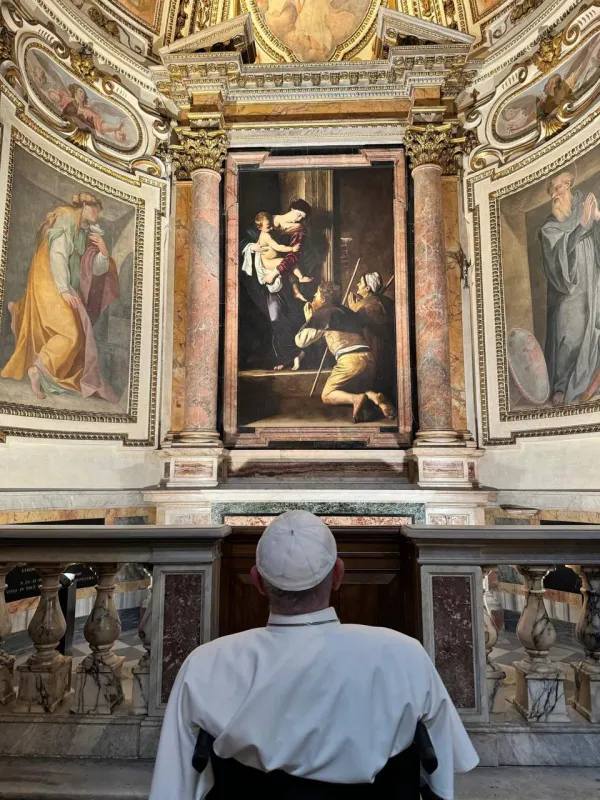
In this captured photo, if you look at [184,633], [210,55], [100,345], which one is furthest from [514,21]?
[184,633]

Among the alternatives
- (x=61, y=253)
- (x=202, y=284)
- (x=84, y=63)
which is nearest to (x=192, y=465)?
(x=202, y=284)

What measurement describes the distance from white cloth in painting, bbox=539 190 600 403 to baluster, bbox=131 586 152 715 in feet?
18.9

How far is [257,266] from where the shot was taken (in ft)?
26.8

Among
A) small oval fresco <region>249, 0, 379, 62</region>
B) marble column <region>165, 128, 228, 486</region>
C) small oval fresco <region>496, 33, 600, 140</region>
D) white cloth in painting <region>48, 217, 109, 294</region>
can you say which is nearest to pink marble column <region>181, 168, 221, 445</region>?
marble column <region>165, 128, 228, 486</region>

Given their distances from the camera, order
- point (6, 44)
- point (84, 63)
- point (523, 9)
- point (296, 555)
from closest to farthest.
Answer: point (296, 555)
point (6, 44)
point (84, 63)
point (523, 9)

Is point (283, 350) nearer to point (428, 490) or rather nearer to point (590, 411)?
point (428, 490)

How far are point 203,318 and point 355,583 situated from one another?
528cm

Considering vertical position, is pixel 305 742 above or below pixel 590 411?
below

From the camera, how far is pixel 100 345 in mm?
7730

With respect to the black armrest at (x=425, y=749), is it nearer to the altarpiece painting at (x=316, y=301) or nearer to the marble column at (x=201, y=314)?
the marble column at (x=201, y=314)

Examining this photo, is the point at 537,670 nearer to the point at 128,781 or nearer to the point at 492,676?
the point at 492,676

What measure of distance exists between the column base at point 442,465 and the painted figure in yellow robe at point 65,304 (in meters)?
4.18

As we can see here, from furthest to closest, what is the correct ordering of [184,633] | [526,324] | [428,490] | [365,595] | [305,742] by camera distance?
[526,324] → [428,490] → [365,595] → [184,633] → [305,742]

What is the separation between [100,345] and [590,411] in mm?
6194
